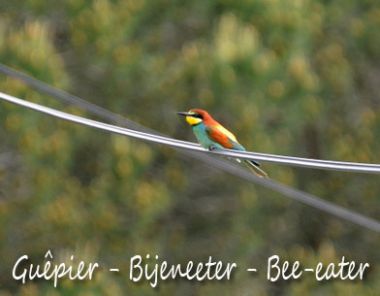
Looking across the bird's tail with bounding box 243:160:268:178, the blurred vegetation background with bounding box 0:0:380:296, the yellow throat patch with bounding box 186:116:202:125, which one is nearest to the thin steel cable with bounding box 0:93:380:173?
the bird's tail with bounding box 243:160:268:178

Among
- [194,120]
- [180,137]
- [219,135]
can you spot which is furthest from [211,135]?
[180,137]

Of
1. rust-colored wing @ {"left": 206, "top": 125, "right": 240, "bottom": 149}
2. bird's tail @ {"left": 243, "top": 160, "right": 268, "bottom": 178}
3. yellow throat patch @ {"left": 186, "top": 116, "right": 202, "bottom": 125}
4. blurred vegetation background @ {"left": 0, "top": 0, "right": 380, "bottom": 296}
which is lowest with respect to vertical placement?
bird's tail @ {"left": 243, "top": 160, "right": 268, "bottom": 178}

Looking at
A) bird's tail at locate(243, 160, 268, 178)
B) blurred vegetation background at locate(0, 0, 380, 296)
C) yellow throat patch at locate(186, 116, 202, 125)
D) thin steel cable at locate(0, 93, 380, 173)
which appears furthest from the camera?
blurred vegetation background at locate(0, 0, 380, 296)

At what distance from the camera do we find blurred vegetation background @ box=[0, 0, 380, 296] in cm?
641

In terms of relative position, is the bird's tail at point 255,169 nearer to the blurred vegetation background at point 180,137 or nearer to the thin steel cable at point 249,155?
the thin steel cable at point 249,155

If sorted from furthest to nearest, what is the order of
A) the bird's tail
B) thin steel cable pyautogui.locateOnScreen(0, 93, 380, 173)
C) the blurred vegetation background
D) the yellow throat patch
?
the blurred vegetation background, the yellow throat patch, the bird's tail, thin steel cable pyautogui.locateOnScreen(0, 93, 380, 173)

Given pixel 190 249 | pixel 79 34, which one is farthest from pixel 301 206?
pixel 79 34

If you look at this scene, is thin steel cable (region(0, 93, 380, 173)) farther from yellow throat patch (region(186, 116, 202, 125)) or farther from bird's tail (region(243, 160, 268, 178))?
yellow throat patch (region(186, 116, 202, 125))

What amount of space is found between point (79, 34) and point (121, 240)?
1.26 metres

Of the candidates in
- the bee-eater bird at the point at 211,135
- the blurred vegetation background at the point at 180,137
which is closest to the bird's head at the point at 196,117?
the bee-eater bird at the point at 211,135

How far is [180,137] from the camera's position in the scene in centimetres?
732

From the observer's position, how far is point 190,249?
7.50m

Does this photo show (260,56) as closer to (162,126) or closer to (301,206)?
(162,126)

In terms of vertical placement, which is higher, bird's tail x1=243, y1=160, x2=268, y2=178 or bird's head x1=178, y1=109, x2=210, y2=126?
bird's head x1=178, y1=109, x2=210, y2=126
